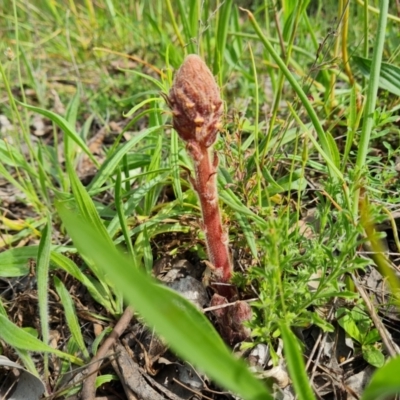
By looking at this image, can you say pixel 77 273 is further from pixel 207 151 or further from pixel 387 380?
pixel 387 380

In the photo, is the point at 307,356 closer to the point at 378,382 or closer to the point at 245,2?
the point at 378,382

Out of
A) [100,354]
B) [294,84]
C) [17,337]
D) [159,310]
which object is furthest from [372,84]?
[17,337]

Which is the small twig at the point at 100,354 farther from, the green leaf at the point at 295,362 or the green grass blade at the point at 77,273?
the green leaf at the point at 295,362

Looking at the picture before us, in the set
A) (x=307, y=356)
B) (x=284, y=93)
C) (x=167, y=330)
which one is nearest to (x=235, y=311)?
(x=307, y=356)

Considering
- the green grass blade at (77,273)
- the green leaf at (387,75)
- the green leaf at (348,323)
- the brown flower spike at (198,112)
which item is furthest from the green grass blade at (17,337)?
the green leaf at (387,75)

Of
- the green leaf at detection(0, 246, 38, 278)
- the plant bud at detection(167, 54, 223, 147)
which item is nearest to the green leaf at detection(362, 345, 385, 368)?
the plant bud at detection(167, 54, 223, 147)
